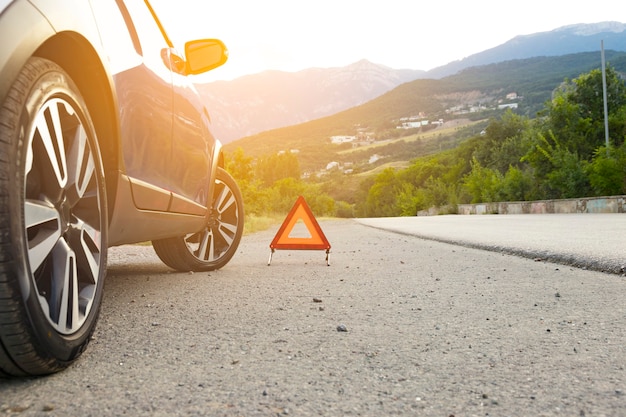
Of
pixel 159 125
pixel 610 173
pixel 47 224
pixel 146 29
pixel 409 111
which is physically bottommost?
pixel 47 224

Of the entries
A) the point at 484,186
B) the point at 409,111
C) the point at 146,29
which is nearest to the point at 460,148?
the point at 484,186

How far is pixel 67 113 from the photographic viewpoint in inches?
86.0

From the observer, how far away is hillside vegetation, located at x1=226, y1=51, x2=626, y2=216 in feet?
100

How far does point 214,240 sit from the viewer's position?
17.9 feet

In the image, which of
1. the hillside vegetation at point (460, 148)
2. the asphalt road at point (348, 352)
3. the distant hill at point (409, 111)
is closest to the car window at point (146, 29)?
the asphalt road at point (348, 352)

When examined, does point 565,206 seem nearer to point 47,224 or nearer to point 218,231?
point 218,231

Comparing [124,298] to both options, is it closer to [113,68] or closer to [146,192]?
[146,192]

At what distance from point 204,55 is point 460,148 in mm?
73941

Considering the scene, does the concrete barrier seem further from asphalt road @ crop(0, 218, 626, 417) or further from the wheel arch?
the wheel arch

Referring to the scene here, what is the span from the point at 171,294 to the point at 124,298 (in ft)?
1.02

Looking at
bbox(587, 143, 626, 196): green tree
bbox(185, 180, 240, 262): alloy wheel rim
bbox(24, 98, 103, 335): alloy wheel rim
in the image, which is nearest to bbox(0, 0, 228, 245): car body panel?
bbox(24, 98, 103, 335): alloy wheel rim

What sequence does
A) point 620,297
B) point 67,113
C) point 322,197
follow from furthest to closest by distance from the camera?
point 322,197, point 620,297, point 67,113

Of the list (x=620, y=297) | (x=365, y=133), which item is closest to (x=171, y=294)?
(x=620, y=297)

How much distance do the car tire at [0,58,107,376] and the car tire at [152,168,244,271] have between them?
9.13 feet
